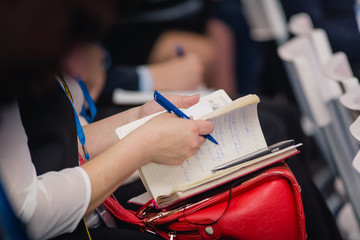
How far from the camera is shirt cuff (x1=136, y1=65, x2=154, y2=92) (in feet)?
6.34

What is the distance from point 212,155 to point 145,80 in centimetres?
102

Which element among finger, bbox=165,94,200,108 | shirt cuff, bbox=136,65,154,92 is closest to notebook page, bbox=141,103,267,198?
finger, bbox=165,94,200,108

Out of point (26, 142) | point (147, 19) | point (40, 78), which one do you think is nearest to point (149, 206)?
point (26, 142)

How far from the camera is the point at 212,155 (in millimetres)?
972

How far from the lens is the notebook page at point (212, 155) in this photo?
3.16 feet

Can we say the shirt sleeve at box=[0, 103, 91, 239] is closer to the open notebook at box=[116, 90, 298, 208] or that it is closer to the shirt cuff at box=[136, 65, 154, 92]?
the open notebook at box=[116, 90, 298, 208]

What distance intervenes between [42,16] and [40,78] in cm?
9

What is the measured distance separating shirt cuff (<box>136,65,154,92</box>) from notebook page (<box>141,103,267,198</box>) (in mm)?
989

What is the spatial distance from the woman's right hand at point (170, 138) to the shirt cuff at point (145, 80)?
998 mm

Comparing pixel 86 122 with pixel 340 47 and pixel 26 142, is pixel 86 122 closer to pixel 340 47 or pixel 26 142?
pixel 26 142

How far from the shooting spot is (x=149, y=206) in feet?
3.26

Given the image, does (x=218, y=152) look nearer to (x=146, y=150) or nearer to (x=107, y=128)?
(x=146, y=150)

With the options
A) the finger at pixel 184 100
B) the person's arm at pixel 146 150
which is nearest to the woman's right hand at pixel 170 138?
the person's arm at pixel 146 150

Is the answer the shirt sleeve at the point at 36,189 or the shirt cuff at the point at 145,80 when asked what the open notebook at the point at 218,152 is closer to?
the shirt sleeve at the point at 36,189
